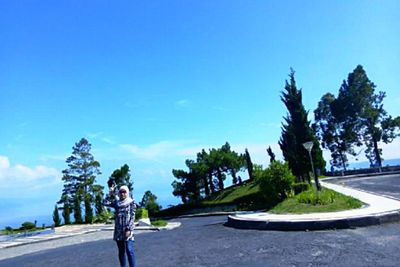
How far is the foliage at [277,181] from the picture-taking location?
60.6ft

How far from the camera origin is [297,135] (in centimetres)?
2319

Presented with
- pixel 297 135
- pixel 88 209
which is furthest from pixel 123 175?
pixel 297 135

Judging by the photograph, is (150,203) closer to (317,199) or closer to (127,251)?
(317,199)

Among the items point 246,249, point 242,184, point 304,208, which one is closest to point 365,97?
point 242,184

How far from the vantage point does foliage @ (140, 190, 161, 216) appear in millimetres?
44625

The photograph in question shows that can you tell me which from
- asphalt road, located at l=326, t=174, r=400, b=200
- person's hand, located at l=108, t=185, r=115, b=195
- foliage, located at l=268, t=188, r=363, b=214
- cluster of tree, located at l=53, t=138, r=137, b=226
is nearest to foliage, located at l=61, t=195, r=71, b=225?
cluster of tree, located at l=53, t=138, r=137, b=226

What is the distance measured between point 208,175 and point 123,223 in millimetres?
41770

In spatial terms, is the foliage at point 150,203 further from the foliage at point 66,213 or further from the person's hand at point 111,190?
the person's hand at point 111,190

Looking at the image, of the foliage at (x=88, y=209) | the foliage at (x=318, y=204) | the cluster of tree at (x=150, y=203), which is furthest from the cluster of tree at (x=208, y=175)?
the foliage at (x=318, y=204)

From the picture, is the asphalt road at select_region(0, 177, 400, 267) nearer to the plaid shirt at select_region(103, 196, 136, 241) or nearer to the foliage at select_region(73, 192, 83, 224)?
the plaid shirt at select_region(103, 196, 136, 241)

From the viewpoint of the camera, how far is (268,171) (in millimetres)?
18906

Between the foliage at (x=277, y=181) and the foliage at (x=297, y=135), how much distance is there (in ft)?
16.6

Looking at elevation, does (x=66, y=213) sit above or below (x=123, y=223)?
above

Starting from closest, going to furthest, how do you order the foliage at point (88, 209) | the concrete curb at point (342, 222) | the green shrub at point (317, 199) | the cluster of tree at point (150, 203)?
the concrete curb at point (342, 222) < the green shrub at point (317, 199) < the foliage at point (88, 209) < the cluster of tree at point (150, 203)
